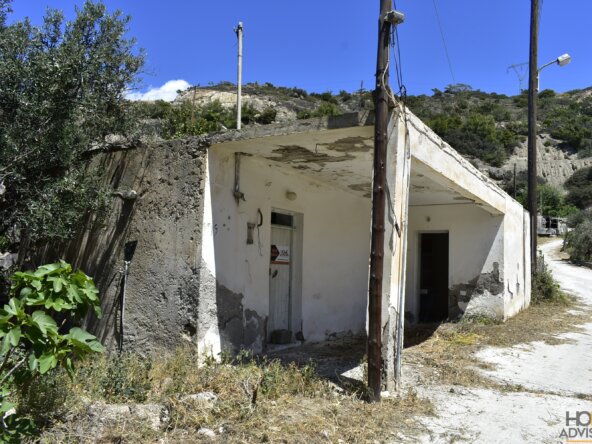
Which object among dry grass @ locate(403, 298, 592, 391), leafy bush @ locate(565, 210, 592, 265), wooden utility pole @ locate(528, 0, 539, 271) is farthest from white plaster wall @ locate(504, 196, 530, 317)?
leafy bush @ locate(565, 210, 592, 265)

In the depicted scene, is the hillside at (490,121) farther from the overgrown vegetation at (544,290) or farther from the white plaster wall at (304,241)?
the white plaster wall at (304,241)

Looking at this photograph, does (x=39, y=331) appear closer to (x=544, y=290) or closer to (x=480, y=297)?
(x=480, y=297)

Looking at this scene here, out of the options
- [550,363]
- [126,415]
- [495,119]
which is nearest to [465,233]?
[550,363]

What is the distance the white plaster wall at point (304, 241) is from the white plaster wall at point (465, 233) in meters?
2.05

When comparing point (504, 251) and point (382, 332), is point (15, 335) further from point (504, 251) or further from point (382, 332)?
point (504, 251)

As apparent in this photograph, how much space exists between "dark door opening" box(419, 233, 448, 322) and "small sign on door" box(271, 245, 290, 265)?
16.6 feet

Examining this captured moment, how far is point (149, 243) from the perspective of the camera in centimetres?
651

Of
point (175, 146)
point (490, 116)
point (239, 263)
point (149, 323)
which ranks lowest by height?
point (149, 323)

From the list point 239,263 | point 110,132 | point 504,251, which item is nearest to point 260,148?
point 239,263

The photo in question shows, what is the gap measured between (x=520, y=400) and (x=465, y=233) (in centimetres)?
595

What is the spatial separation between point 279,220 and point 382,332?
3185 mm

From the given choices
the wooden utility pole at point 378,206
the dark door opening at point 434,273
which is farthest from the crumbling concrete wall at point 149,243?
the dark door opening at point 434,273

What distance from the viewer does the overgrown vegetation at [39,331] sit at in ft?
11.3

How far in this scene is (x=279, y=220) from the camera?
8.08 meters
